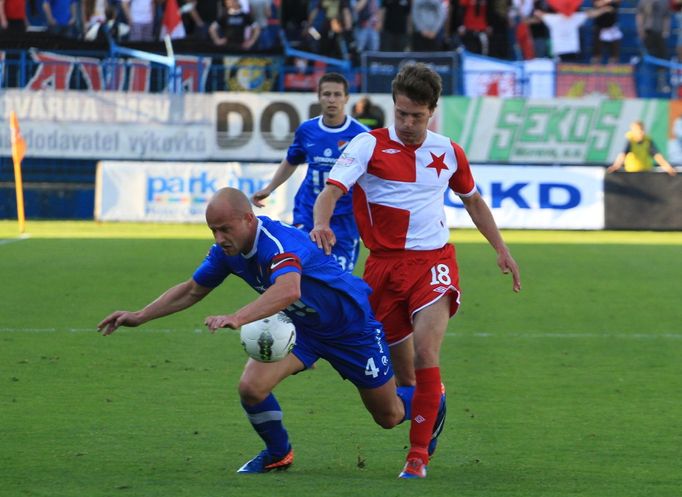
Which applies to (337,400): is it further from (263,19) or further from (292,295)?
(263,19)

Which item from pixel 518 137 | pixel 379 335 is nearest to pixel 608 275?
pixel 518 137

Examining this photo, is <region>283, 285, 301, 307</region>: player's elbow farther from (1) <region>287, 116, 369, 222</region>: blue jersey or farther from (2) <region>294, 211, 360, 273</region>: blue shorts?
(1) <region>287, 116, 369, 222</region>: blue jersey

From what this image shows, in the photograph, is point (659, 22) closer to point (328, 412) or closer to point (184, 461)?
point (328, 412)

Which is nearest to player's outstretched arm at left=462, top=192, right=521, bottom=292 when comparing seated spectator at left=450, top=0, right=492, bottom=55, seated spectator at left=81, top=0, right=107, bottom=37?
seated spectator at left=81, top=0, right=107, bottom=37

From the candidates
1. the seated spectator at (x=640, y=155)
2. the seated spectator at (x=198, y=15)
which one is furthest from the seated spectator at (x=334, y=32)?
the seated spectator at (x=640, y=155)

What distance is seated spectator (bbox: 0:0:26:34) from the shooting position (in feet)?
85.4

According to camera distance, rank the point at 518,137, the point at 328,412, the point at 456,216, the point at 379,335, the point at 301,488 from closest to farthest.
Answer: the point at 301,488 < the point at 379,335 < the point at 328,412 < the point at 456,216 < the point at 518,137

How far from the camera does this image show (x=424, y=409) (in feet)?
22.4

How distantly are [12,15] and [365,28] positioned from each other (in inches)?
266

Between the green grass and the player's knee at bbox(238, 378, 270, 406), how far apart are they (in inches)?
14.8

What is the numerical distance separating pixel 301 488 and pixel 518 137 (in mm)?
20077

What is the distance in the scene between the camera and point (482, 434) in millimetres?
7895

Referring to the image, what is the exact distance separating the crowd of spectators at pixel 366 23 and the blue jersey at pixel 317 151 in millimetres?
14635

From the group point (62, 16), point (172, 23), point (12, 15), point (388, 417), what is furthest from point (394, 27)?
point (388, 417)
